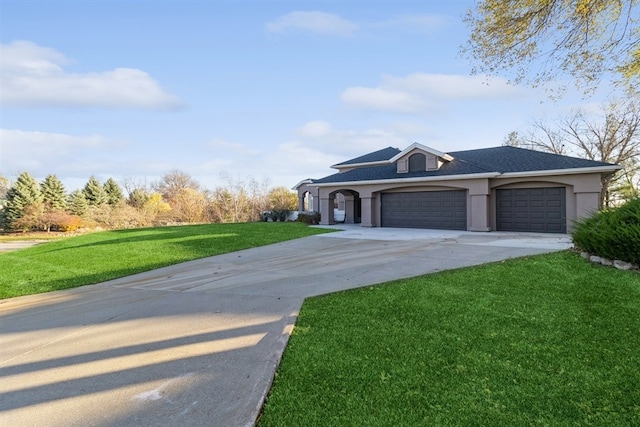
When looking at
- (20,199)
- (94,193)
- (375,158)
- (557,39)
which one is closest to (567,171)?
(557,39)

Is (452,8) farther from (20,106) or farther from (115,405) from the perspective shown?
(20,106)

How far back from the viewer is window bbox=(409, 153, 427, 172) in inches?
739

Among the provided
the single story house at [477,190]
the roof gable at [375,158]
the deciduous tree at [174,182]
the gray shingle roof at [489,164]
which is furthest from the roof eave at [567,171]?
the deciduous tree at [174,182]

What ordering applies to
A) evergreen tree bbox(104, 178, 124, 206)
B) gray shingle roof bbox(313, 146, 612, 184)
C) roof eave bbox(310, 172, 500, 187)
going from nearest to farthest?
gray shingle roof bbox(313, 146, 612, 184) → roof eave bbox(310, 172, 500, 187) → evergreen tree bbox(104, 178, 124, 206)

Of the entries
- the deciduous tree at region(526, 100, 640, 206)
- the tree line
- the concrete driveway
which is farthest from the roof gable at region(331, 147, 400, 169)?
the concrete driveway


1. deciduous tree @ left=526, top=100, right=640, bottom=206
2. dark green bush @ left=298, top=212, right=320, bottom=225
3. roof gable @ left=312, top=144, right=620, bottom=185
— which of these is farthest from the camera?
deciduous tree @ left=526, top=100, right=640, bottom=206

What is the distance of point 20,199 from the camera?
3198 centimetres

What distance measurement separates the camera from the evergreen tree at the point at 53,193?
3309 cm

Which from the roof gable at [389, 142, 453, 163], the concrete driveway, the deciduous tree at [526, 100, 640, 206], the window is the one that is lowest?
the concrete driveway

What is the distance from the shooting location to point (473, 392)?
2.63 m

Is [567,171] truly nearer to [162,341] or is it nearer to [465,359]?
[465,359]

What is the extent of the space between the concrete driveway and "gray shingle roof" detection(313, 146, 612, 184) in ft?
32.1

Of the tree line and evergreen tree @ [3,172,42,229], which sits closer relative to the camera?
the tree line

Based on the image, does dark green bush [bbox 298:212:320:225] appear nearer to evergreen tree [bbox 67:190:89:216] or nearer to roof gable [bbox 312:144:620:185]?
roof gable [bbox 312:144:620:185]
